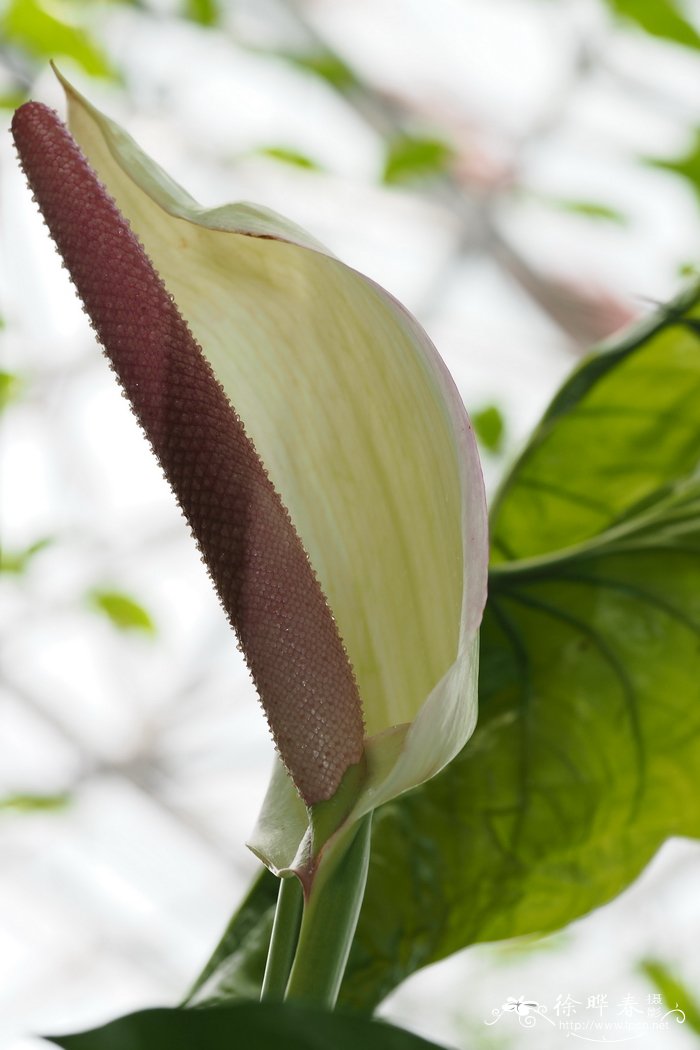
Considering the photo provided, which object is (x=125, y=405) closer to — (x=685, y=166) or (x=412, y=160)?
(x=412, y=160)

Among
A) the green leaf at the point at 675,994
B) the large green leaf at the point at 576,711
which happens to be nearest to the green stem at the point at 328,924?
the large green leaf at the point at 576,711

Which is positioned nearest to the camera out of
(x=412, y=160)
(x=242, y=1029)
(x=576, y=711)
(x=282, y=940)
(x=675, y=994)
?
(x=242, y=1029)

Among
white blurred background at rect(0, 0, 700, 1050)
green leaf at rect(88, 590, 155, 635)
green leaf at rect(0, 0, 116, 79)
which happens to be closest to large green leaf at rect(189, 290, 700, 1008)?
green leaf at rect(0, 0, 116, 79)

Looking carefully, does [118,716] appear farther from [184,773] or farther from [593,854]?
[593,854]

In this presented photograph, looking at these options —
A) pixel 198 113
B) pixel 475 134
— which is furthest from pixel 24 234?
pixel 475 134

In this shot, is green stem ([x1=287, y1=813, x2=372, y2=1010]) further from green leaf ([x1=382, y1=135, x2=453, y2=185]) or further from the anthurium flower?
green leaf ([x1=382, y1=135, x2=453, y2=185])

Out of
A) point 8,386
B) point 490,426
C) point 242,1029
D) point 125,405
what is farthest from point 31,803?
point 125,405
